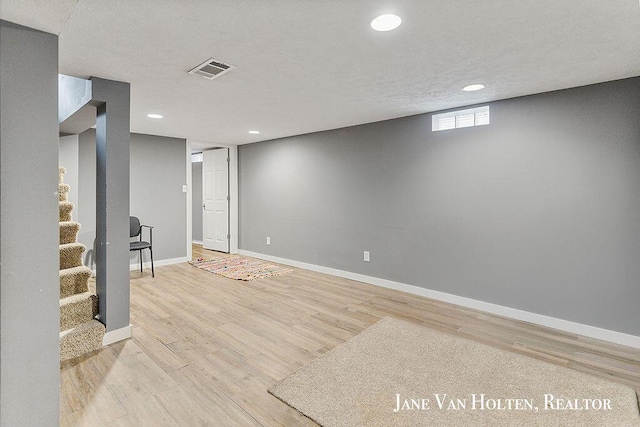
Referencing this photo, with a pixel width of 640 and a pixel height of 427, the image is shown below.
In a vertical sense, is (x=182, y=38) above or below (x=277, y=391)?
above

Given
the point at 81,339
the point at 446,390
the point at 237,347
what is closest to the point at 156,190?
the point at 81,339

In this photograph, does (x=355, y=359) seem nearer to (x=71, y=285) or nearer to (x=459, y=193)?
(x=459, y=193)

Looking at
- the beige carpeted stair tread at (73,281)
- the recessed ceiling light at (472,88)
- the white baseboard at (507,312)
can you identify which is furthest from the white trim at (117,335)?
the recessed ceiling light at (472,88)

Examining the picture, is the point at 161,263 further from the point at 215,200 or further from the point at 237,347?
the point at 237,347

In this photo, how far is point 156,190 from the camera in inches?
215

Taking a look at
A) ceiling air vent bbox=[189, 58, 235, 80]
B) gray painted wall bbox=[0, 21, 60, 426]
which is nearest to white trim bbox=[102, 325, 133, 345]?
gray painted wall bbox=[0, 21, 60, 426]

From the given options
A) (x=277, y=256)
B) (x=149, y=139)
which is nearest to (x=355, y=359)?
(x=277, y=256)

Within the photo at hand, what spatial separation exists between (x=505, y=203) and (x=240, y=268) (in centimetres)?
398

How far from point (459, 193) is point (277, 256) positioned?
3.40m

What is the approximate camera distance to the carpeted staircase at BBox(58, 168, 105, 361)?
2.50 m

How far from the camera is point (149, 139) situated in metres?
5.33

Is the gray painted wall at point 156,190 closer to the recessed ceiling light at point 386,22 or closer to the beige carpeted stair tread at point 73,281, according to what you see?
the beige carpeted stair tread at point 73,281

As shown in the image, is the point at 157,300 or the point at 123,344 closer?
the point at 123,344

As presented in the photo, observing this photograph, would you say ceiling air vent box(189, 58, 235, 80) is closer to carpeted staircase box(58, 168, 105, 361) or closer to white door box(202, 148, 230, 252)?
carpeted staircase box(58, 168, 105, 361)
